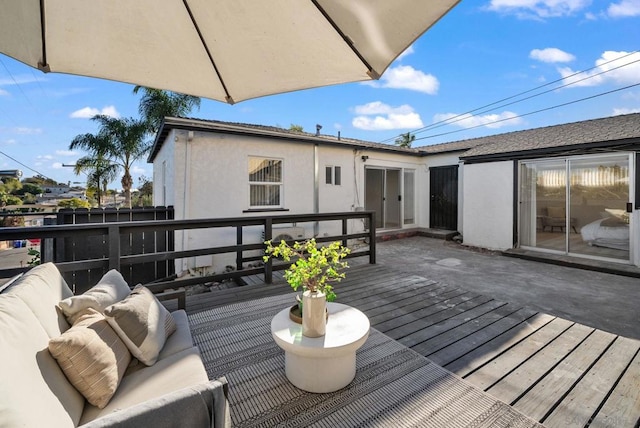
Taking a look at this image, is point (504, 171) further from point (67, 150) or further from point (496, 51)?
point (67, 150)

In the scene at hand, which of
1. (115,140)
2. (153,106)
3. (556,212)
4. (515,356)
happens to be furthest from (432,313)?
(115,140)

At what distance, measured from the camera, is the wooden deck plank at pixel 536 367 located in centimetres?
196

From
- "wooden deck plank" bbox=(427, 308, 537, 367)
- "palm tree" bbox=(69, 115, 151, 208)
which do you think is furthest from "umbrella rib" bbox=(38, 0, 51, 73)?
"palm tree" bbox=(69, 115, 151, 208)

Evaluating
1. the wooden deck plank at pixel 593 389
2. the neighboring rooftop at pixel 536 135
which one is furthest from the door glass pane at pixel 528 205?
the wooden deck plank at pixel 593 389

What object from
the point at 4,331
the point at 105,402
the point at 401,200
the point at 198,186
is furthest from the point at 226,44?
the point at 401,200

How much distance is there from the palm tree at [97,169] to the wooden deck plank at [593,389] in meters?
14.6

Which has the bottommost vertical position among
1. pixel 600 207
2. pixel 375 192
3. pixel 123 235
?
pixel 123 235

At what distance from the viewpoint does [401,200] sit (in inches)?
391

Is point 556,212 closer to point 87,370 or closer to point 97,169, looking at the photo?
point 87,370

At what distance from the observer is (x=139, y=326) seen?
1.63 m

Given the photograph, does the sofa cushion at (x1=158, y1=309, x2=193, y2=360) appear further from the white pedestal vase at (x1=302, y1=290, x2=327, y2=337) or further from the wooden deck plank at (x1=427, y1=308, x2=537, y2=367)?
the wooden deck plank at (x1=427, y1=308, x2=537, y2=367)

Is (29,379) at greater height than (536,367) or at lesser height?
greater

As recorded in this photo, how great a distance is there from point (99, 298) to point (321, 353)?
1.38 m

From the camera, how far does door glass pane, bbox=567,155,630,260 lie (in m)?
5.62
